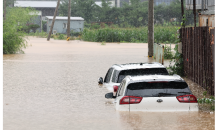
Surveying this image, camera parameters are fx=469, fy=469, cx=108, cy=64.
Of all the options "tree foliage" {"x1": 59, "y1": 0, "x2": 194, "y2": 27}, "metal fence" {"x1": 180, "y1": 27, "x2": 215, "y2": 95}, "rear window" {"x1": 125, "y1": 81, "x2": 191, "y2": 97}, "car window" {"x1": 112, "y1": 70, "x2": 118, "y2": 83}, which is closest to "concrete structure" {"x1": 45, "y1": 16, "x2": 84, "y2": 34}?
"tree foliage" {"x1": 59, "y1": 0, "x2": 194, "y2": 27}

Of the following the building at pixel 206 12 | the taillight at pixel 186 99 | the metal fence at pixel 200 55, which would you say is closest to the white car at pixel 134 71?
the metal fence at pixel 200 55

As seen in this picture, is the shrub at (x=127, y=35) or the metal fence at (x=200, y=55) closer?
the metal fence at (x=200, y=55)

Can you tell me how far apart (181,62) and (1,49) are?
18.7 metres

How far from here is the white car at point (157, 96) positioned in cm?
880

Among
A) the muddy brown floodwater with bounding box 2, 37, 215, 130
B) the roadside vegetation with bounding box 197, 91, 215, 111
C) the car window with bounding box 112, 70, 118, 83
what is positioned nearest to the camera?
the muddy brown floodwater with bounding box 2, 37, 215, 130

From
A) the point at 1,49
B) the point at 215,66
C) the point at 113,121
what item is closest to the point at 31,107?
the point at 113,121

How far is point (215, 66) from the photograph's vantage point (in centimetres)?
1268

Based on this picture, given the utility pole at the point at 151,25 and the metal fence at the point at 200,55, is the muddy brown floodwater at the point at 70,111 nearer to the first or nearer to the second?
the metal fence at the point at 200,55

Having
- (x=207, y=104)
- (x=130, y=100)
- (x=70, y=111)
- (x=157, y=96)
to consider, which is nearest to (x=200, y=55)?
(x=207, y=104)

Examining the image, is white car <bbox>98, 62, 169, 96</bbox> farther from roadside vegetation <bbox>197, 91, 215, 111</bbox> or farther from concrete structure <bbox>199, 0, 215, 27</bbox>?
concrete structure <bbox>199, 0, 215, 27</bbox>

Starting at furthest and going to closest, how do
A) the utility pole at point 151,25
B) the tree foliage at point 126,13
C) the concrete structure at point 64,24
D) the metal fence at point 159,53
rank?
1. the tree foliage at point 126,13
2. the concrete structure at point 64,24
3. the utility pole at point 151,25
4. the metal fence at point 159,53

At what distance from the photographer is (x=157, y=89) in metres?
8.95

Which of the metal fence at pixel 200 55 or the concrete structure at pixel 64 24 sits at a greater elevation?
the concrete structure at pixel 64 24

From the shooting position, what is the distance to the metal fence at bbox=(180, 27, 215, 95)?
13.3m
